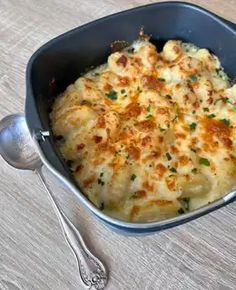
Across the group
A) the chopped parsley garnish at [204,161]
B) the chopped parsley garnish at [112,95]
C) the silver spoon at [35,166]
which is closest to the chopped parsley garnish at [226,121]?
the chopped parsley garnish at [204,161]

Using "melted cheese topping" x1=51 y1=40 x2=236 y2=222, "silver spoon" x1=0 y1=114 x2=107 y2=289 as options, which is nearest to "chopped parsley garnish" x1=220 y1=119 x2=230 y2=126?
"melted cheese topping" x1=51 y1=40 x2=236 y2=222

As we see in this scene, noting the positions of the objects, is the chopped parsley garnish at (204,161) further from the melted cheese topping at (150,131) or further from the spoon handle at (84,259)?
the spoon handle at (84,259)

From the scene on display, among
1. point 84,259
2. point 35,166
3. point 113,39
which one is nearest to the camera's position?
point 84,259

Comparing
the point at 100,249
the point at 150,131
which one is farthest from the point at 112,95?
the point at 100,249

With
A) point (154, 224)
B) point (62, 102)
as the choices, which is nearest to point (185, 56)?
point (62, 102)

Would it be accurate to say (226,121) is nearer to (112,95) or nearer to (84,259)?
(112,95)

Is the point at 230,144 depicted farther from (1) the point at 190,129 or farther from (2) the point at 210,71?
(2) the point at 210,71
